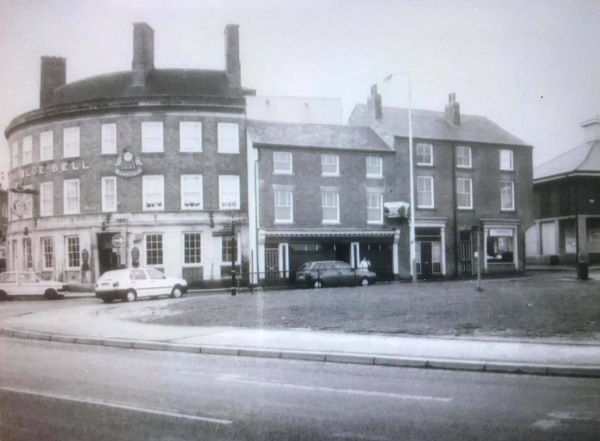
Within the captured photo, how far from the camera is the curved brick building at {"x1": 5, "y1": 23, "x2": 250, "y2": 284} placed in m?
14.0

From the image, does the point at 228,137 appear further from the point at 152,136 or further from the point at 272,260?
the point at 272,260

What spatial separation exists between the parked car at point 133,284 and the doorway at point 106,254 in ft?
1.94

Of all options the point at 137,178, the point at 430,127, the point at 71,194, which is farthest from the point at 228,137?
the point at 71,194

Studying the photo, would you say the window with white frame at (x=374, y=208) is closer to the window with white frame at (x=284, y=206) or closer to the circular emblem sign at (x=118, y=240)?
the window with white frame at (x=284, y=206)

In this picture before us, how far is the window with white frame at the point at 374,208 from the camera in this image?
95.5ft

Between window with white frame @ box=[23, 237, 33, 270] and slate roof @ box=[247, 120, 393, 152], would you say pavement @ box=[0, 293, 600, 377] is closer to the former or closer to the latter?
window with white frame @ box=[23, 237, 33, 270]

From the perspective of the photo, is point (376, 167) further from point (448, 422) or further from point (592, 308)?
point (448, 422)

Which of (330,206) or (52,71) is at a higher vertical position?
(52,71)

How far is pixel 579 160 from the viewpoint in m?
9.45

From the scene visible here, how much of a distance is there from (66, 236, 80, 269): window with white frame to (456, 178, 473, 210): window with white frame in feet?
48.0

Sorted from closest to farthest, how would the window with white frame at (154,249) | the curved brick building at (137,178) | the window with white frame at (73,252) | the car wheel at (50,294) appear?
the curved brick building at (137,178)
the car wheel at (50,294)
the window with white frame at (73,252)
the window with white frame at (154,249)

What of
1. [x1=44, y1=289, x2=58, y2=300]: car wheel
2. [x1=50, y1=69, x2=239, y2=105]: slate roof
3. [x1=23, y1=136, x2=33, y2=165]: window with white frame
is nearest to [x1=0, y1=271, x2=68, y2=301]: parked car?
[x1=44, y1=289, x2=58, y2=300]: car wheel

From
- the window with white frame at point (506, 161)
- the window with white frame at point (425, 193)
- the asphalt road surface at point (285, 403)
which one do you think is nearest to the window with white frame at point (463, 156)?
the window with white frame at point (425, 193)

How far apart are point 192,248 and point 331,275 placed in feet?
20.6
